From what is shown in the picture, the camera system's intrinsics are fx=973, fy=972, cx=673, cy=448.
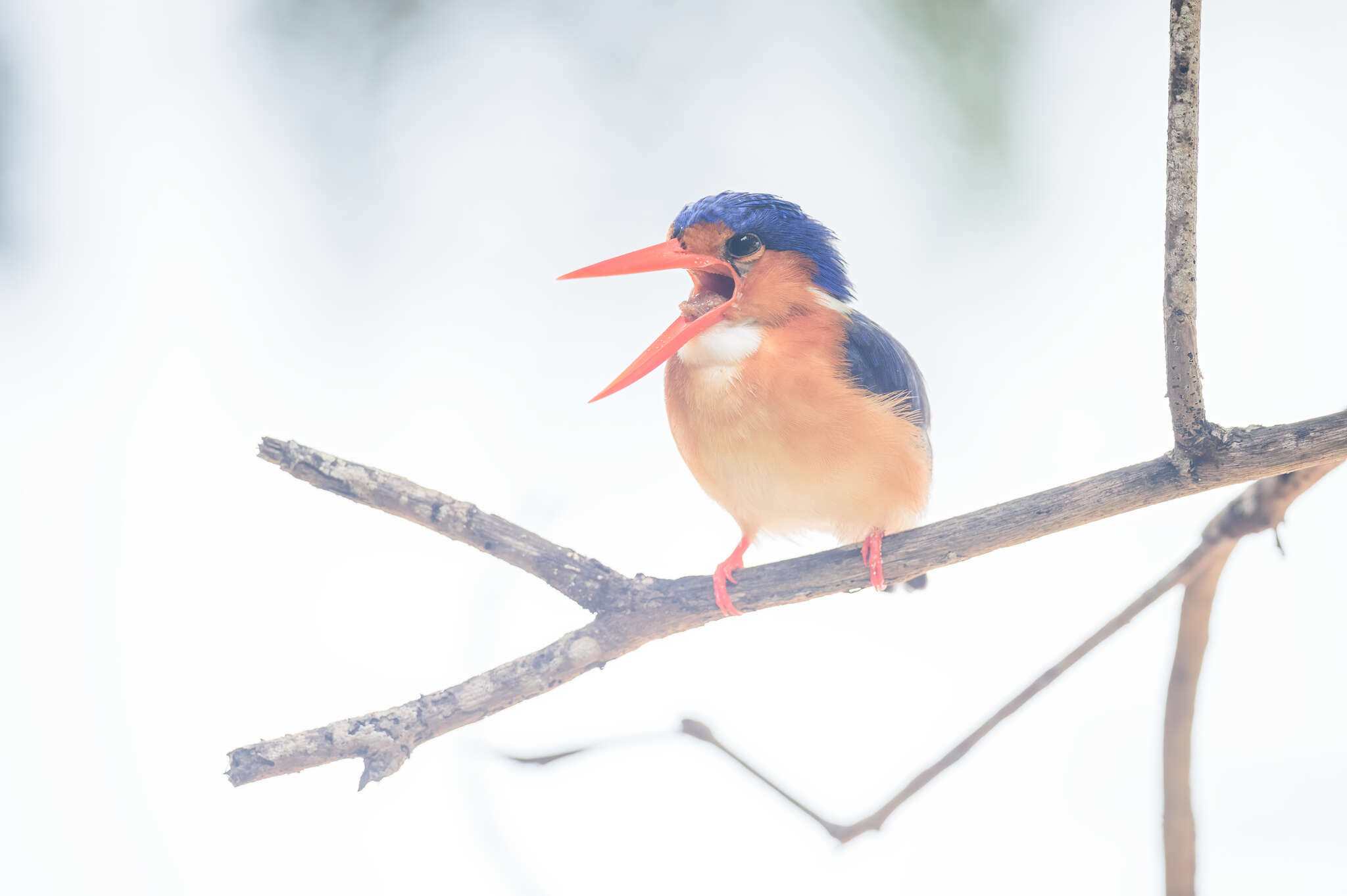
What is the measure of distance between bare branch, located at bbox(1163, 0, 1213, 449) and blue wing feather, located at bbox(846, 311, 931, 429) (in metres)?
0.29

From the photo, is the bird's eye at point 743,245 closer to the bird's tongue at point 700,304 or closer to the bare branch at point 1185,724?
the bird's tongue at point 700,304

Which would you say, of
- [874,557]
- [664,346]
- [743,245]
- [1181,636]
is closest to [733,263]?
[743,245]

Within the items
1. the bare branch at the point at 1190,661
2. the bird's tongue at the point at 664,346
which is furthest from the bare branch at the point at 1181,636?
the bird's tongue at the point at 664,346

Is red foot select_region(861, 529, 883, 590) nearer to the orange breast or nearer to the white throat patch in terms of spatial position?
the orange breast

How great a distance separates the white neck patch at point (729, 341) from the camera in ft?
3.16

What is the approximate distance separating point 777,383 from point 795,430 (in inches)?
1.9

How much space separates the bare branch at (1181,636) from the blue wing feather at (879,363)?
287 millimetres

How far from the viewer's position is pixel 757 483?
0.96 metres

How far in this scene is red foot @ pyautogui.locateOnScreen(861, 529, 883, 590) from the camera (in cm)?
90

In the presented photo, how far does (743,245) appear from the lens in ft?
3.16

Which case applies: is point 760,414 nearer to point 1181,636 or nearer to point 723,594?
point 723,594

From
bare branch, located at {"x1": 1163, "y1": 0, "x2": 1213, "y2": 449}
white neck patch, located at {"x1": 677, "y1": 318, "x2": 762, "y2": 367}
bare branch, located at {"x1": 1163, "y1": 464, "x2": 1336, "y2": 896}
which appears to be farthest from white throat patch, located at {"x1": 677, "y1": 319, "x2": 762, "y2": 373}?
bare branch, located at {"x1": 1163, "y1": 464, "x2": 1336, "y2": 896}

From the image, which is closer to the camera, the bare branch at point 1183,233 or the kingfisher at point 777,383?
the bare branch at point 1183,233

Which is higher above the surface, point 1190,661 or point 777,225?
point 777,225
